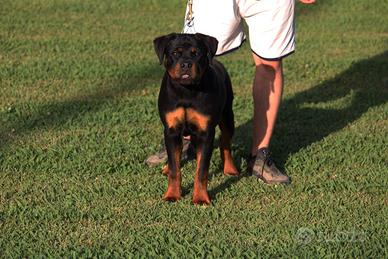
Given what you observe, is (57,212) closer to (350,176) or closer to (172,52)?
(172,52)

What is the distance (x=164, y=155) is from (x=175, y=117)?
0.97 m

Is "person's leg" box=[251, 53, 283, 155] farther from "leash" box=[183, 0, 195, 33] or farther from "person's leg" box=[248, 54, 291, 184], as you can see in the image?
"leash" box=[183, 0, 195, 33]

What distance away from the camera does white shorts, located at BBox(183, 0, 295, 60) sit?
253 inches

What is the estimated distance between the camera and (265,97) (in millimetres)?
6730

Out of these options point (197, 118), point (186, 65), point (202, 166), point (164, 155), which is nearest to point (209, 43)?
point (186, 65)

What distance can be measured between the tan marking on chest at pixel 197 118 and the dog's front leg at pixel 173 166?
0.46ft

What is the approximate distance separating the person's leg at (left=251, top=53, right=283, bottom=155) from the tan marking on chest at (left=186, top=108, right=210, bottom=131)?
0.95 m

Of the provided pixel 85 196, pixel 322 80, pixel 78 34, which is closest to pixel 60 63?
pixel 78 34

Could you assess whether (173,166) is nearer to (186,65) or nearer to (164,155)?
(186,65)

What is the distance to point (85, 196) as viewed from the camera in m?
6.00

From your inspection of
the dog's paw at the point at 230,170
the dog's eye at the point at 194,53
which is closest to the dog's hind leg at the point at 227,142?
the dog's paw at the point at 230,170

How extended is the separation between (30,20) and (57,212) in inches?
298

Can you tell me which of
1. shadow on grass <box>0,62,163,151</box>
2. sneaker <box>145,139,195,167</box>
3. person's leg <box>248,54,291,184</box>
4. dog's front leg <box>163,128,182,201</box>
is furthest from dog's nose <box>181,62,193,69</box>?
shadow on grass <box>0,62,163,151</box>

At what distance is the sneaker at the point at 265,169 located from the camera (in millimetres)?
6426
